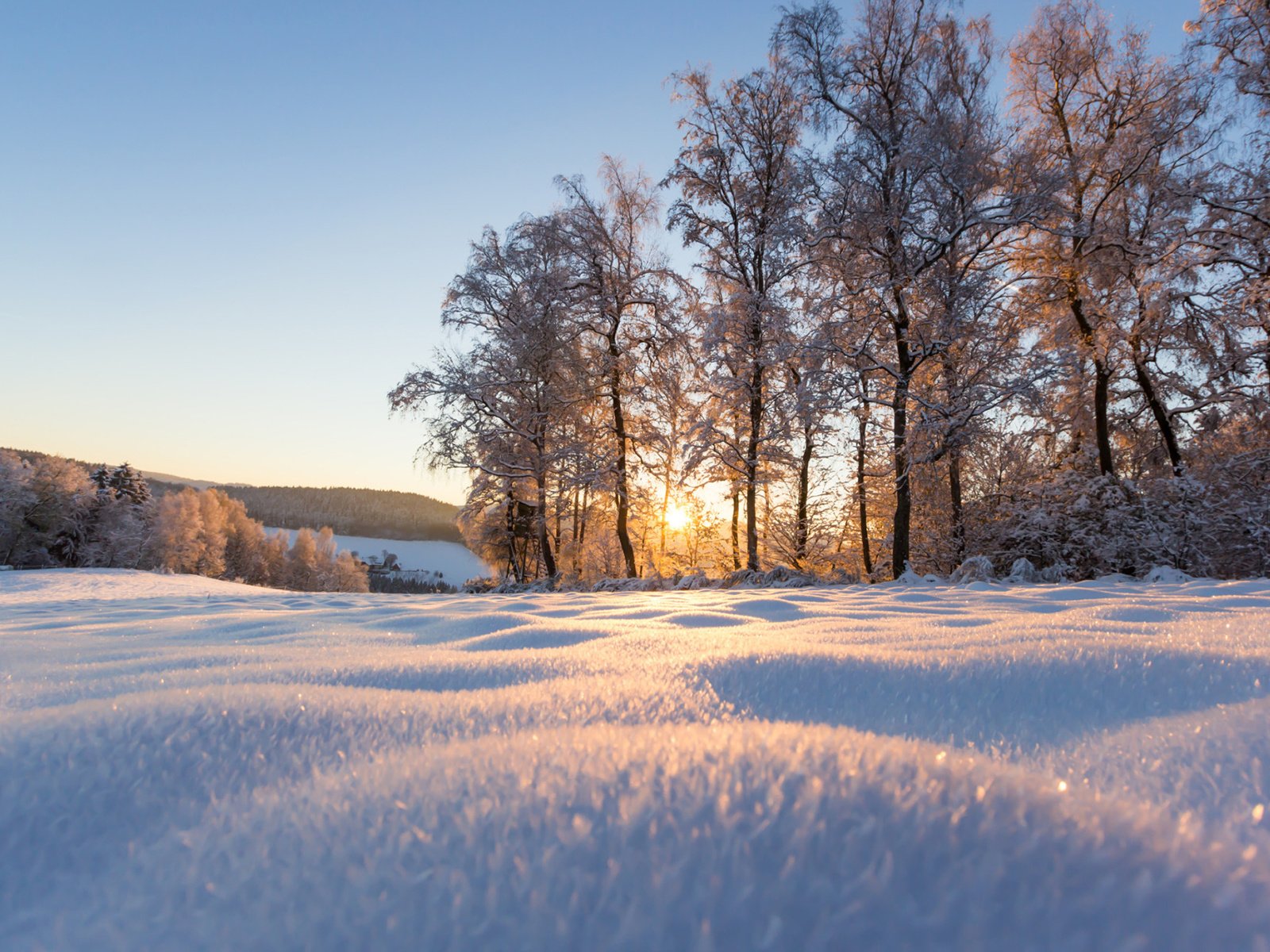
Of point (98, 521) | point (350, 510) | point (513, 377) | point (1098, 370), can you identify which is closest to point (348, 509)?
point (350, 510)

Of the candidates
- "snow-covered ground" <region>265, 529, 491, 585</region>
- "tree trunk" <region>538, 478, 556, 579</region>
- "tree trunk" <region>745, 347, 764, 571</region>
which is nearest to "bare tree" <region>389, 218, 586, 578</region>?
"tree trunk" <region>538, 478, 556, 579</region>

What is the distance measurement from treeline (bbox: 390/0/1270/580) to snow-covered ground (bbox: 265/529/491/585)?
2538 inches

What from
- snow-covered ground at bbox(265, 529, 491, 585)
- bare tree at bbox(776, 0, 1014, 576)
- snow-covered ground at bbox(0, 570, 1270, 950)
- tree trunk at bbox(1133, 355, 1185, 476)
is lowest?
snow-covered ground at bbox(265, 529, 491, 585)

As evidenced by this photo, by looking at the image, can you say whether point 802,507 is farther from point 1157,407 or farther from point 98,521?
point 98,521

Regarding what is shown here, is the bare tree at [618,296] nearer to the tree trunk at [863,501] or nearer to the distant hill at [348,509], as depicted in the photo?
the tree trunk at [863,501]

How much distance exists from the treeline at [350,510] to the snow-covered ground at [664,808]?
269 ft

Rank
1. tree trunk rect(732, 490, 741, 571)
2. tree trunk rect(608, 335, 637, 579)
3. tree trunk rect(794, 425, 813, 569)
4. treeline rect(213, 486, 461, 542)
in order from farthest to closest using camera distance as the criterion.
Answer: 1. treeline rect(213, 486, 461, 542)
2. tree trunk rect(794, 425, 813, 569)
3. tree trunk rect(608, 335, 637, 579)
4. tree trunk rect(732, 490, 741, 571)

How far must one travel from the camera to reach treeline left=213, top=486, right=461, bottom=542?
81375mm

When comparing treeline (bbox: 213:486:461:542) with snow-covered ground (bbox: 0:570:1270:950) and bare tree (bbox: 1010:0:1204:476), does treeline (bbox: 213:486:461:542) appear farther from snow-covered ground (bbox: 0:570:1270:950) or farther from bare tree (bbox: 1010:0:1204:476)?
snow-covered ground (bbox: 0:570:1270:950)

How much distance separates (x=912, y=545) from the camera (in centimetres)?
976

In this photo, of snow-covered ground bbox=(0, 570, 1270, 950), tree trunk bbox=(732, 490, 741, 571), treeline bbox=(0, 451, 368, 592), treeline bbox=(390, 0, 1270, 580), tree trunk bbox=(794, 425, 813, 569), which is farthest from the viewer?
treeline bbox=(0, 451, 368, 592)

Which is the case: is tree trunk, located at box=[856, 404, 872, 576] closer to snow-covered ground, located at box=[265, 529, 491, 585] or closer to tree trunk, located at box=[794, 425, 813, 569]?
tree trunk, located at box=[794, 425, 813, 569]

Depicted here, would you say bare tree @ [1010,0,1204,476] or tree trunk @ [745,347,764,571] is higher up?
bare tree @ [1010,0,1204,476]

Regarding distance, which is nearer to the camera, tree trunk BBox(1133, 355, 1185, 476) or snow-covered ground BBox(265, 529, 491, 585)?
tree trunk BBox(1133, 355, 1185, 476)
